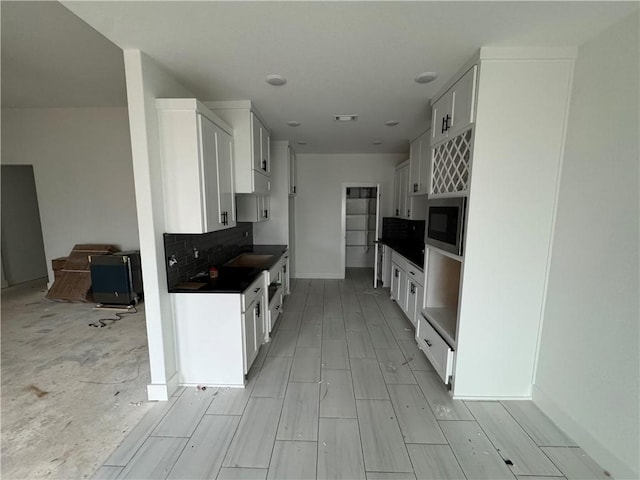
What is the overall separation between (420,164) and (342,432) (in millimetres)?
3131

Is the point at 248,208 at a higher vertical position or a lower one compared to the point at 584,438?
higher

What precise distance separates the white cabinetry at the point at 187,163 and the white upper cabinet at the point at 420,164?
A: 243 centimetres

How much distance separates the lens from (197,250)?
8.48 ft

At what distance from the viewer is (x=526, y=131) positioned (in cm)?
180

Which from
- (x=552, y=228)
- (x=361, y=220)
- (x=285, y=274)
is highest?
(x=552, y=228)

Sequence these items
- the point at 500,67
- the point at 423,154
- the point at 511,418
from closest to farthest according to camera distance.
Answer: the point at 500,67
the point at 511,418
the point at 423,154

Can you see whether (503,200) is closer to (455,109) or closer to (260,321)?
(455,109)

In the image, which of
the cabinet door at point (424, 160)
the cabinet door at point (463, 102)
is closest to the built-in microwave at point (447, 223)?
the cabinet door at point (463, 102)

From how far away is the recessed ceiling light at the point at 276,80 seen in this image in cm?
215

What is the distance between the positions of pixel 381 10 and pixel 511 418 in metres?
2.81

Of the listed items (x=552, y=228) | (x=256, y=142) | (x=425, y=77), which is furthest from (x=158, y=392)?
(x=425, y=77)

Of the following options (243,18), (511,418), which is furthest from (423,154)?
(511,418)

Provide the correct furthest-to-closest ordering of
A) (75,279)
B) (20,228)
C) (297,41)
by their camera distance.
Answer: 1. (20,228)
2. (75,279)
3. (297,41)

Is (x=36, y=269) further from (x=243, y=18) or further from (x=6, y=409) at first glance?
(x=243, y=18)
